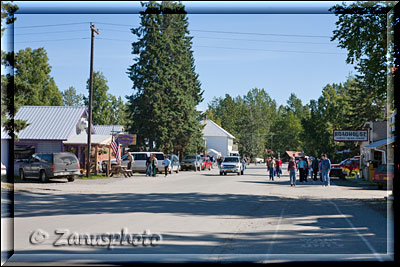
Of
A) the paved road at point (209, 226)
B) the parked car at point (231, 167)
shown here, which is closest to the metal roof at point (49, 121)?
the parked car at point (231, 167)

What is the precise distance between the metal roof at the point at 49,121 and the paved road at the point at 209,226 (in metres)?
16.0

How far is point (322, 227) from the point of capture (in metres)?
12.5

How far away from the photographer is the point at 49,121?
37.5 meters

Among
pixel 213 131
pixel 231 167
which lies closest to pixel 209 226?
pixel 231 167

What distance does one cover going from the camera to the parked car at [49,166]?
28234 millimetres

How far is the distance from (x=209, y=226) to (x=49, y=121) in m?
28.2

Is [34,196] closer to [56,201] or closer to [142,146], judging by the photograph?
[56,201]

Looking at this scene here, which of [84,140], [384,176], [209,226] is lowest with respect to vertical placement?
[209,226]

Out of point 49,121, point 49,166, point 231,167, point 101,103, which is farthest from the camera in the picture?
point 101,103

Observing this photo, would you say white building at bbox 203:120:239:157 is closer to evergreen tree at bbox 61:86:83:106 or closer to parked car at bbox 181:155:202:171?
evergreen tree at bbox 61:86:83:106

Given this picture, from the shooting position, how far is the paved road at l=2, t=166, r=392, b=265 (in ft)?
29.0

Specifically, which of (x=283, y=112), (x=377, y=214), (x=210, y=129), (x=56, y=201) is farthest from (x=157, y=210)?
(x=283, y=112)

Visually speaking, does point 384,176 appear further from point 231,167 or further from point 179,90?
point 179,90

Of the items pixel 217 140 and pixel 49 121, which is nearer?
pixel 49 121
